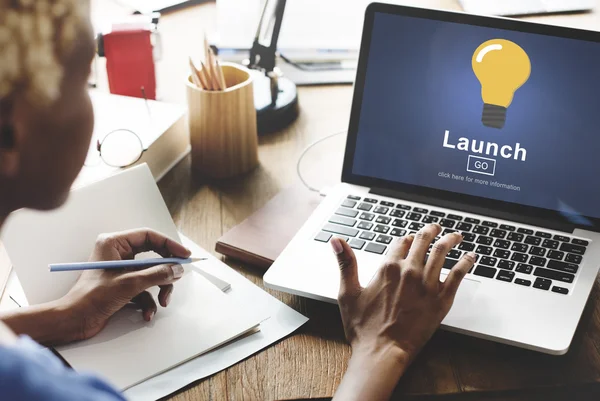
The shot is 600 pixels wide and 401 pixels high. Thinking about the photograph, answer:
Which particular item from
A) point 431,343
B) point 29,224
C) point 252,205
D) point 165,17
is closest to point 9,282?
point 29,224

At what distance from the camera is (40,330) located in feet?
2.77

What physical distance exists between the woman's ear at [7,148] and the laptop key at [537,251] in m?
0.69

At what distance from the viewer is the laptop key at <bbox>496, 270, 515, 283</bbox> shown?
3.04ft

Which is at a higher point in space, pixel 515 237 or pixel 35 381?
pixel 35 381

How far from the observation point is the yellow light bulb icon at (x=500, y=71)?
1.01 meters

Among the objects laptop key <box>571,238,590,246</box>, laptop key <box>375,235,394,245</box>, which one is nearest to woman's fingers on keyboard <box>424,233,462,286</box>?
laptop key <box>375,235,394,245</box>

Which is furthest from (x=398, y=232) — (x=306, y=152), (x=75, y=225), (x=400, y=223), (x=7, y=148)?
(x=7, y=148)

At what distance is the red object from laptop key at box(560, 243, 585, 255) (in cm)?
87

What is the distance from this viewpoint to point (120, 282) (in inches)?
34.7

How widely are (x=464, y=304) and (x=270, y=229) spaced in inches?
12.8

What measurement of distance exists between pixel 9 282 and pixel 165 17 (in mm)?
1022

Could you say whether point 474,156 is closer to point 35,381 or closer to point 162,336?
point 162,336

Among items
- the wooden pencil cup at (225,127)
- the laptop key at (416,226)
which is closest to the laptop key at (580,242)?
the laptop key at (416,226)

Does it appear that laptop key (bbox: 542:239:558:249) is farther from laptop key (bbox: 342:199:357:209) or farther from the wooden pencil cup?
the wooden pencil cup
